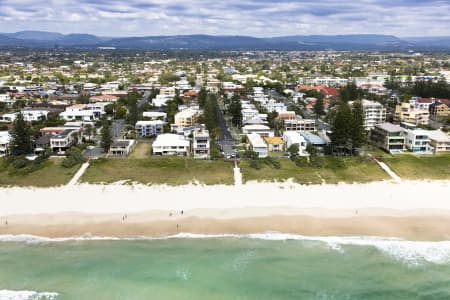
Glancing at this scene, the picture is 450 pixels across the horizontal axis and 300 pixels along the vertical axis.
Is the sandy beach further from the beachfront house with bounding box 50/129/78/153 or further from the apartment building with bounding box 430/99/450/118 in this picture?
the apartment building with bounding box 430/99/450/118

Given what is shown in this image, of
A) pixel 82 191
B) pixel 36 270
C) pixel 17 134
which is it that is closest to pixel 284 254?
pixel 36 270

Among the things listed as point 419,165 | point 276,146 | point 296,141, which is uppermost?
point 296,141

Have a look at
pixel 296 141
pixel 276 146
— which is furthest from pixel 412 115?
pixel 276 146

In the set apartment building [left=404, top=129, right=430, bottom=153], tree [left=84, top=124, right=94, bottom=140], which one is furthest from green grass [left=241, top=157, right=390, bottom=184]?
tree [left=84, top=124, right=94, bottom=140]

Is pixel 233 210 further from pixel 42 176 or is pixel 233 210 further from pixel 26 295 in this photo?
pixel 42 176

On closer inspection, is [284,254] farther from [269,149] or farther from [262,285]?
[269,149]

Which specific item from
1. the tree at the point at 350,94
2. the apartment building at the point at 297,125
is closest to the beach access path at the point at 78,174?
the apartment building at the point at 297,125
